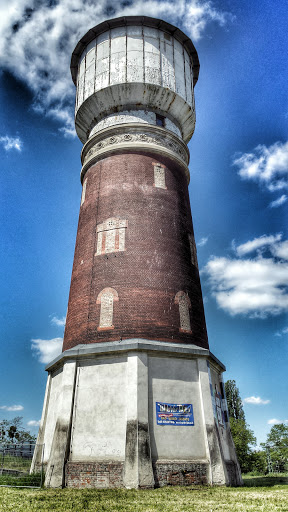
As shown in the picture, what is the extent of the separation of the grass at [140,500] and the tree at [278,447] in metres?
37.4

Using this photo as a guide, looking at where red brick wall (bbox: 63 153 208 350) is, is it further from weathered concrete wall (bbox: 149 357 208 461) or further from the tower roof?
the tower roof

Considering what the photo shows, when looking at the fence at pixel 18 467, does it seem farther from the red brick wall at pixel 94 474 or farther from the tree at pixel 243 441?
the tree at pixel 243 441

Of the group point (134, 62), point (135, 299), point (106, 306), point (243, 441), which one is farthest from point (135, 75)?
point (243, 441)

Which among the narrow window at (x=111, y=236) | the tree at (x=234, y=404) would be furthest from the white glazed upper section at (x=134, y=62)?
the tree at (x=234, y=404)

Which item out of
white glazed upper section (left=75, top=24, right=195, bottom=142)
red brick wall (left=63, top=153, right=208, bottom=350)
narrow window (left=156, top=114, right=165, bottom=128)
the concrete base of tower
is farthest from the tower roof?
the concrete base of tower

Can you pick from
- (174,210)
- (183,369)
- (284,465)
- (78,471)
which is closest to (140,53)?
(174,210)

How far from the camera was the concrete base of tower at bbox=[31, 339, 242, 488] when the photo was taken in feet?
38.3

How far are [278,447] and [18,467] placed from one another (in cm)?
4519

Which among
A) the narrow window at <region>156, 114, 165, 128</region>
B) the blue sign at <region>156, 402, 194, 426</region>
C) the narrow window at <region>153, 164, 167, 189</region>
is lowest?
the blue sign at <region>156, 402, 194, 426</region>

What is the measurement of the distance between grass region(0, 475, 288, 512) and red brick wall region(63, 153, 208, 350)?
502 cm

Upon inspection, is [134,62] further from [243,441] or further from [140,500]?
[243,441]

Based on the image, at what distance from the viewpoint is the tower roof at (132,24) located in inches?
789

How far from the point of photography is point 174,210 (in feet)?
57.7

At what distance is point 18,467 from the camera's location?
510 inches
